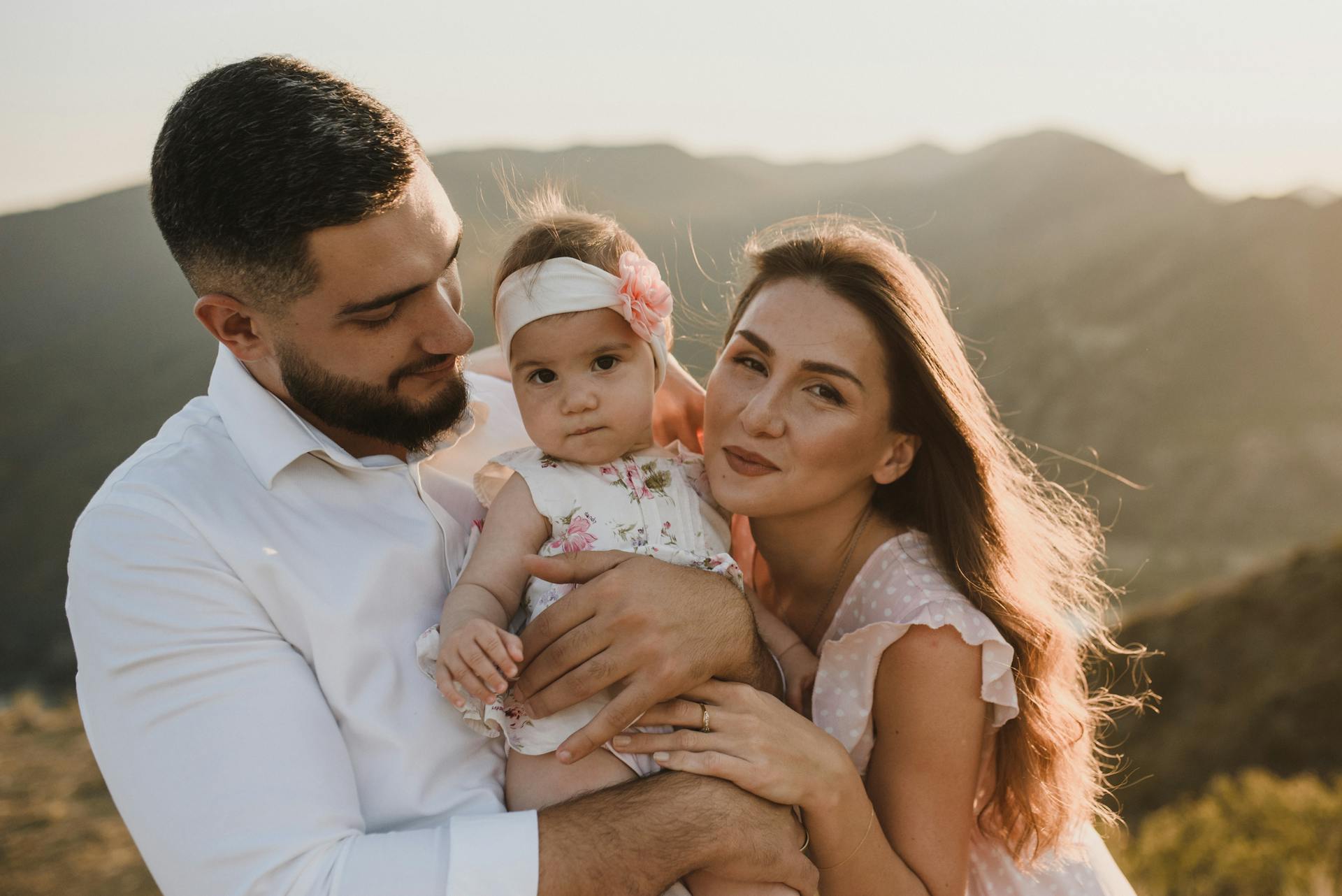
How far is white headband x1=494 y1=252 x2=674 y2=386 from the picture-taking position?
2439 millimetres

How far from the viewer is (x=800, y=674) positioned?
274cm

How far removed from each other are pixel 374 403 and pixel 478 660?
0.90 meters

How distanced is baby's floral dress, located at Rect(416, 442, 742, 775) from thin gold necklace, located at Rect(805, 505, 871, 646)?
462 millimetres

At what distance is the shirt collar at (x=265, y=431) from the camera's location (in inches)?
92.7

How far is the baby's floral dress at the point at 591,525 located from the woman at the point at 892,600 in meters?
0.13

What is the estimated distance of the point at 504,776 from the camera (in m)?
2.41

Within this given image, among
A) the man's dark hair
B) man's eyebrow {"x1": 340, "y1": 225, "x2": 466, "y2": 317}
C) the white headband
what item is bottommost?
man's eyebrow {"x1": 340, "y1": 225, "x2": 466, "y2": 317}

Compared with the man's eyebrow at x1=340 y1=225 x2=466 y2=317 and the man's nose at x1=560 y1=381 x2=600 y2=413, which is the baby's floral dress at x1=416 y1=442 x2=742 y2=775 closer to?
the man's nose at x1=560 y1=381 x2=600 y2=413

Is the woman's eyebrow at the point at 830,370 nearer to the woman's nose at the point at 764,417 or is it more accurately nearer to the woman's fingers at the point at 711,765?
the woman's nose at the point at 764,417

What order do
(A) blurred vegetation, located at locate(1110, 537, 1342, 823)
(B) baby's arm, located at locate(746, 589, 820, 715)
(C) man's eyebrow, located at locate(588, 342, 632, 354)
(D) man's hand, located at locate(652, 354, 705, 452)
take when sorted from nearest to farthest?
(C) man's eyebrow, located at locate(588, 342, 632, 354) → (B) baby's arm, located at locate(746, 589, 820, 715) → (D) man's hand, located at locate(652, 354, 705, 452) → (A) blurred vegetation, located at locate(1110, 537, 1342, 823)

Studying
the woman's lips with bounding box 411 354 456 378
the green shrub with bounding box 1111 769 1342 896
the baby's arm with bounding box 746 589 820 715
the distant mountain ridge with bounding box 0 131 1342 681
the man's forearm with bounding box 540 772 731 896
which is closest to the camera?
the man's forearm with bounding box 540 772 731 896

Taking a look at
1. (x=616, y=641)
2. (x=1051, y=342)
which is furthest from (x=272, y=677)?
(x=1051, y=342)

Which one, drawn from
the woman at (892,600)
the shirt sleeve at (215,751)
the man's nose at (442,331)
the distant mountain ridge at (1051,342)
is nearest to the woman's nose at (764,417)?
the woman at (892,600)

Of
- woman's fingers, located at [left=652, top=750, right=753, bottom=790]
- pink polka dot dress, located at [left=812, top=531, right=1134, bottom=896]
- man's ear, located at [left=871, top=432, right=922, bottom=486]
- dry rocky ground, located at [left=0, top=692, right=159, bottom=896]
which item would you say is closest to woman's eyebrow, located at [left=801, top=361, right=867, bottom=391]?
man's ear, located at [left=871, top=432, right=922, bottom=486]
